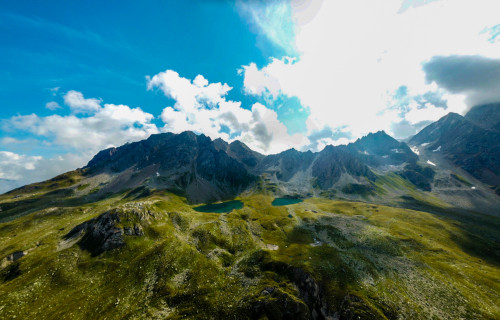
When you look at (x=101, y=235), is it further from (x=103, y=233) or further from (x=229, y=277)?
(x=229, y=277)

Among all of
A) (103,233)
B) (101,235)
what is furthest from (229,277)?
(101,235)

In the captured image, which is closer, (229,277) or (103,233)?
(229,277)

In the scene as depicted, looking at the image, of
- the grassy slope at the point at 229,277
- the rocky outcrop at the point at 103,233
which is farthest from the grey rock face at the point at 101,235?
the grassy slope at the point at 229,277

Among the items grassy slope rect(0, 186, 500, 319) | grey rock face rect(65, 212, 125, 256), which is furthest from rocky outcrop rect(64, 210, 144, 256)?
grassy slope rect(0, 186, 500, 319)

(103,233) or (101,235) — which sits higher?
(103,233)

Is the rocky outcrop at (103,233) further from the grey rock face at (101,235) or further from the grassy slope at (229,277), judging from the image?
the grassy slope at (229,277)

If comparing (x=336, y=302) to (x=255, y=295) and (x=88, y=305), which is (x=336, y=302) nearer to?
(x=255, y=295)

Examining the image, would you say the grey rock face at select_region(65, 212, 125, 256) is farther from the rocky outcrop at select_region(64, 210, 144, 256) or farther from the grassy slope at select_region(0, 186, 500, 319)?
the grassy slope at select_region(0, 186, 500, 319)

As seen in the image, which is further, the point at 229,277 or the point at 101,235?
the point at 101,235

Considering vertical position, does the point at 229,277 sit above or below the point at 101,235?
below

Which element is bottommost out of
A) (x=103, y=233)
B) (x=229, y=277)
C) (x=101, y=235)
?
(x=229, y=277)

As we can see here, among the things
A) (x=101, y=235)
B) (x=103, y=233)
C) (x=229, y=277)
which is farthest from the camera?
(x=103, y=233)

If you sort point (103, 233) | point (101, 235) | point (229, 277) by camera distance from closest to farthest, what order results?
1. point (229, 277)
2. point (101, 235)
3. point (103, 233)

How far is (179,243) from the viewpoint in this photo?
74750 millimetres
